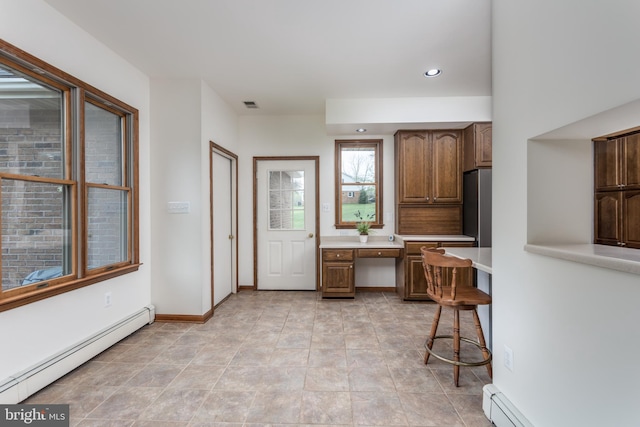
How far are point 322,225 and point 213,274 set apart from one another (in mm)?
1718

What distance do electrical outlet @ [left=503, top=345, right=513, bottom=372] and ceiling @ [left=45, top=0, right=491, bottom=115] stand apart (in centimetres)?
230

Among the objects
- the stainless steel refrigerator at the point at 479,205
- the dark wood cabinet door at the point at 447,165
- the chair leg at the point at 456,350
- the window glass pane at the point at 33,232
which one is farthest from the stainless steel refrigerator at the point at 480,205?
the window glass pane at the point at 33,232

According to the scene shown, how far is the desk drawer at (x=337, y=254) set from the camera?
3.90 meters

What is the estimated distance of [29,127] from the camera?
1.95m

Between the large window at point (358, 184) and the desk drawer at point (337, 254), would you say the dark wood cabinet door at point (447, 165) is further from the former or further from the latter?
the desk drawer at point (337, 254)

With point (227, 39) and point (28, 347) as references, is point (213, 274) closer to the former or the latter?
point (28, 347)

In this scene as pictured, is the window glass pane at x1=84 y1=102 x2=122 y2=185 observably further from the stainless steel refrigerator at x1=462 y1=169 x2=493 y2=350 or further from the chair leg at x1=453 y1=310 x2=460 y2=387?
the stainless steel refrigerator at x1=462 y1=169 x2=493 y2=350

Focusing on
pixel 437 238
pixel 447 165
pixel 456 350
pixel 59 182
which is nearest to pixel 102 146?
pixel 59 182

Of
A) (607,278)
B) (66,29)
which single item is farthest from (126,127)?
(607,278)

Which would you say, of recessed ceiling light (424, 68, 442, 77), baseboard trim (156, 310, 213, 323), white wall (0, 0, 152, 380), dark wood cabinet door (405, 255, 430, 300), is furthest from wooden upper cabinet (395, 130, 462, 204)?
white wall (0, 0, 152, 380)

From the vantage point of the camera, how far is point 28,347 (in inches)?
74.0

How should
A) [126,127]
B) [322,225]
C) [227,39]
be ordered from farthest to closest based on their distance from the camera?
[322,225]
[126,127]
[227,39]

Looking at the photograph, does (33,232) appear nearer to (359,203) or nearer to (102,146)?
(102,146)

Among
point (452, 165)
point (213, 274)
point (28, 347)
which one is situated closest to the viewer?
point (28, 347)
